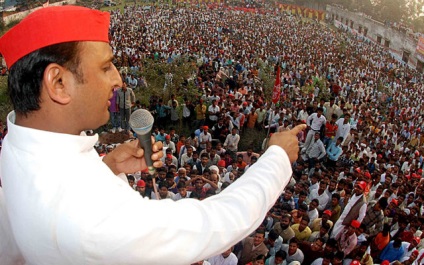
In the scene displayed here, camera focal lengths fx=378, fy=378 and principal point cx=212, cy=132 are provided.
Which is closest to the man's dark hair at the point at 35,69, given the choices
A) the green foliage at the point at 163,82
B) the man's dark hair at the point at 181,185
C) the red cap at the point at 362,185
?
the man's dark hair at the point at 181,185

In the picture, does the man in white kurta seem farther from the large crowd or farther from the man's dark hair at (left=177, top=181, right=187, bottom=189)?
the man's dark hair at (left=177, top=181, right=187, bottom=189)

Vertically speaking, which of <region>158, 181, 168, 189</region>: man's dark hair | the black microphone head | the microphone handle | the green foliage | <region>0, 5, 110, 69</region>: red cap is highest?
<region>0, 5, 110, 69</region>: red cap

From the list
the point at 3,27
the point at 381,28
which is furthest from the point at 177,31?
the point at 381,28

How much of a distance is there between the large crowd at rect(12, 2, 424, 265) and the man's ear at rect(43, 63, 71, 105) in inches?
22.4

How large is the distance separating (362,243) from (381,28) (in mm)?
34517

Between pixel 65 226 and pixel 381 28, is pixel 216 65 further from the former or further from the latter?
pixel 381 28

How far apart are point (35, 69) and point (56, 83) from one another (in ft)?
0.21

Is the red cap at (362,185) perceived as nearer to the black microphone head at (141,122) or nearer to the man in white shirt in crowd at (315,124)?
the man in white shirt in crowd at (315,124)

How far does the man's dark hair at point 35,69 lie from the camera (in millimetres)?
986

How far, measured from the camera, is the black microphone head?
5.12 ft

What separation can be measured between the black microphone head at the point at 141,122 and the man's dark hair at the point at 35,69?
56 cm

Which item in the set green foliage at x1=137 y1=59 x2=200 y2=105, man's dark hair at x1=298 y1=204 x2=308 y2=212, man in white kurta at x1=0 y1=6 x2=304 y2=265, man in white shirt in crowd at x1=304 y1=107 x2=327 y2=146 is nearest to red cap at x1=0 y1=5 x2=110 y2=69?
man in white kurta at x1=0 y1=6 x2=304 y2=265

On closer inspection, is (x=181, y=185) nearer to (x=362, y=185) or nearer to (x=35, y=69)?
(x=362, y=185)

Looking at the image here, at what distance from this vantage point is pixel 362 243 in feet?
17.1
